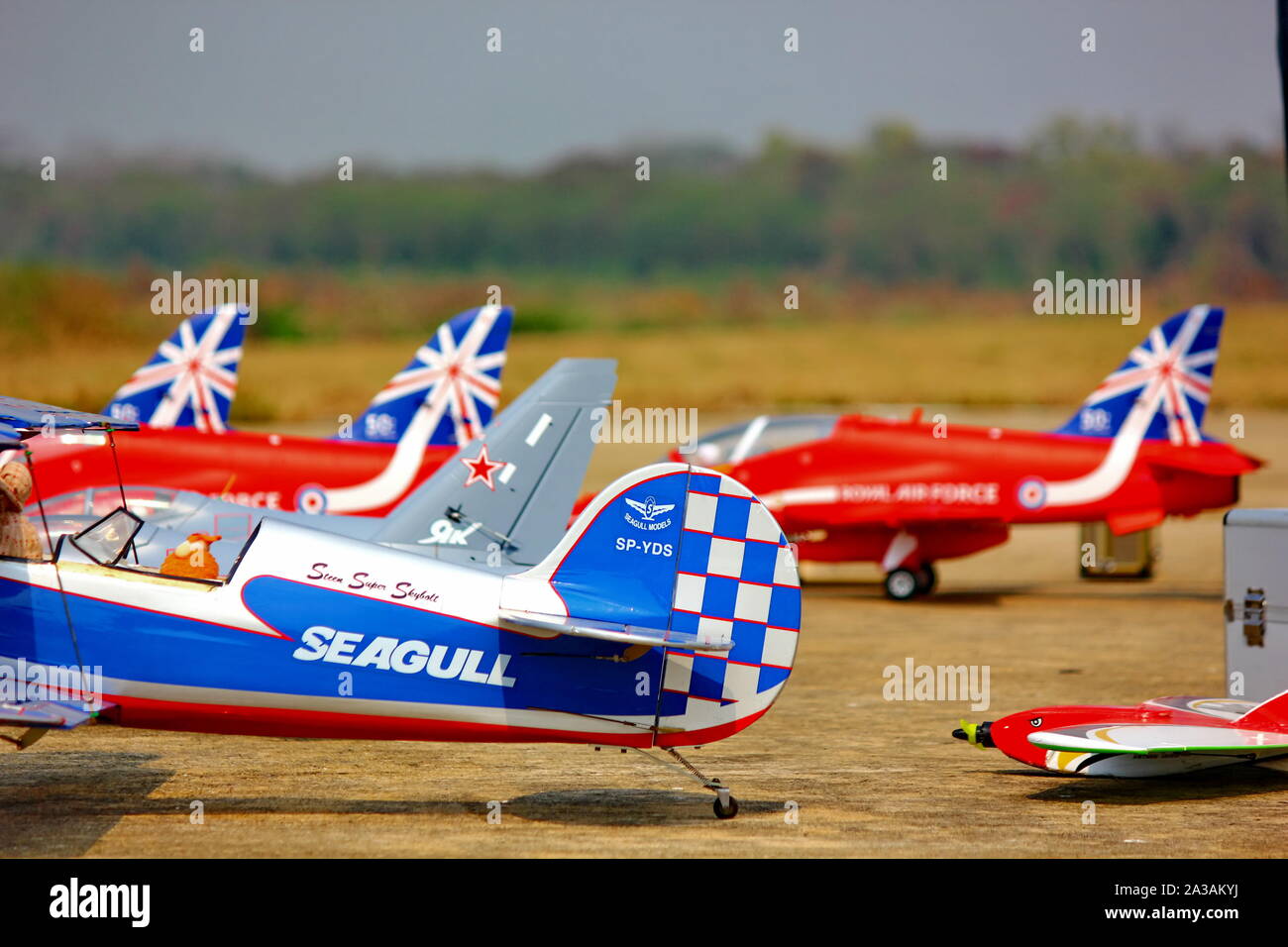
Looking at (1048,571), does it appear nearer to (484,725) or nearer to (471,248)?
(484,725)

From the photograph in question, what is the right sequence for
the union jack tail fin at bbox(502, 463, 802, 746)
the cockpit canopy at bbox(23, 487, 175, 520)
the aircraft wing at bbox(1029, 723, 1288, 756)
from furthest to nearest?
the cockpit canopy at bbox(23, 487, 175, 520) < the aircraft wing at bbox(1029, 723, 1288, 756) < the union jack tail fin at bbox(502, 463, 802, 746)

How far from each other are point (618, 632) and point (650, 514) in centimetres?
73

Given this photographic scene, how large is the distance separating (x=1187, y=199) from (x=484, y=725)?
249 feet

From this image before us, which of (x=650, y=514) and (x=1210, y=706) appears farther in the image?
(x=1210, y=706)

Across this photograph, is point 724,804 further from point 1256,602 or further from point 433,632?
point 1256,602

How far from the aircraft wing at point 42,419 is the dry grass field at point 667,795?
7.00ft

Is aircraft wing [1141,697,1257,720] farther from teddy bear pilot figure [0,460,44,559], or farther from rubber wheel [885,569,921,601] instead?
rubber wheel [885,569,921,601]

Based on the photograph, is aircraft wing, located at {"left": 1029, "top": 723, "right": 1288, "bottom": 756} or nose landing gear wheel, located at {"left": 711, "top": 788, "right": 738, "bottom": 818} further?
aircraft wing, located at {"left": 1029, "top": 723, "right": 1288, "bottom": 756}

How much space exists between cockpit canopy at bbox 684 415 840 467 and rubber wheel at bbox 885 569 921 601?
196cm

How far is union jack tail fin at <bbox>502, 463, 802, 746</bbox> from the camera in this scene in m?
7.88

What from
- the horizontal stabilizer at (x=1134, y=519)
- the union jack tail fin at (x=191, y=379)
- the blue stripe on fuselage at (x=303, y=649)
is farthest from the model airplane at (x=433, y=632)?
the horizontal stabilizer at (x=1134, y=519)

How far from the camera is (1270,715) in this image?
8.73 m

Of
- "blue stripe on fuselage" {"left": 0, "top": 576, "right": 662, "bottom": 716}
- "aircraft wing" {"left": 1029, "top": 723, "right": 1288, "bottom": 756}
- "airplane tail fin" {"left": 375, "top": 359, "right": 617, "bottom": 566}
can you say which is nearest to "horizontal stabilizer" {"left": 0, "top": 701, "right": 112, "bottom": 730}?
"blue stripe on fuselage" {"left": 0, "top": 576, "right": 662, "bottom": 716}

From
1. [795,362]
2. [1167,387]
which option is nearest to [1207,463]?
[1167,387]
